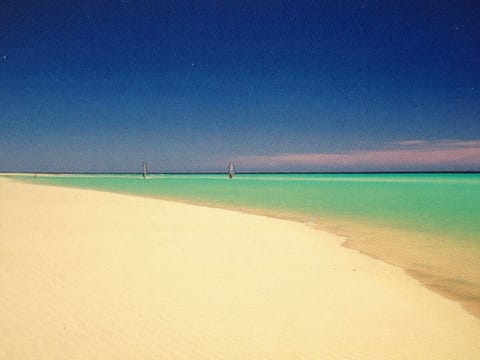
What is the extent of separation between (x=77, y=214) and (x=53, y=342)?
11153 millimetres

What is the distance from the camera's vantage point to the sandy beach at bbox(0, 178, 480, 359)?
12.2 feet

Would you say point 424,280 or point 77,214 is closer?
point 424,280

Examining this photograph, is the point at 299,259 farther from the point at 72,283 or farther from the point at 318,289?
the point at 72,283

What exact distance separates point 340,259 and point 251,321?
3.96 m

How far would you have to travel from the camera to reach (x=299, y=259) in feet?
24.5

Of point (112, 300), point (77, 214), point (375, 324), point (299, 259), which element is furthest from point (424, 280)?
point (77, 214)

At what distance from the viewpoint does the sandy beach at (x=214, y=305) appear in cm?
371

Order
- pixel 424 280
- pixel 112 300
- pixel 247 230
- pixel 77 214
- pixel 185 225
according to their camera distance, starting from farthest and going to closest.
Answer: pixel 77 214 < pixel 185 225 < pixel 247 230 < pixel 424 280 < pixel 112 300

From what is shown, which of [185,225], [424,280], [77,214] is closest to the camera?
[424,280]

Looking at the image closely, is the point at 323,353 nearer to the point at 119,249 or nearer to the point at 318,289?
the point at 318,289

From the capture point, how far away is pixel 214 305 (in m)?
4.77

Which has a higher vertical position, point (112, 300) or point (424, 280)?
point (112, 300)

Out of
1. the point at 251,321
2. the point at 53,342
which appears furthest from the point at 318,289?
the point at 53,342

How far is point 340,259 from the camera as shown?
304 inches
